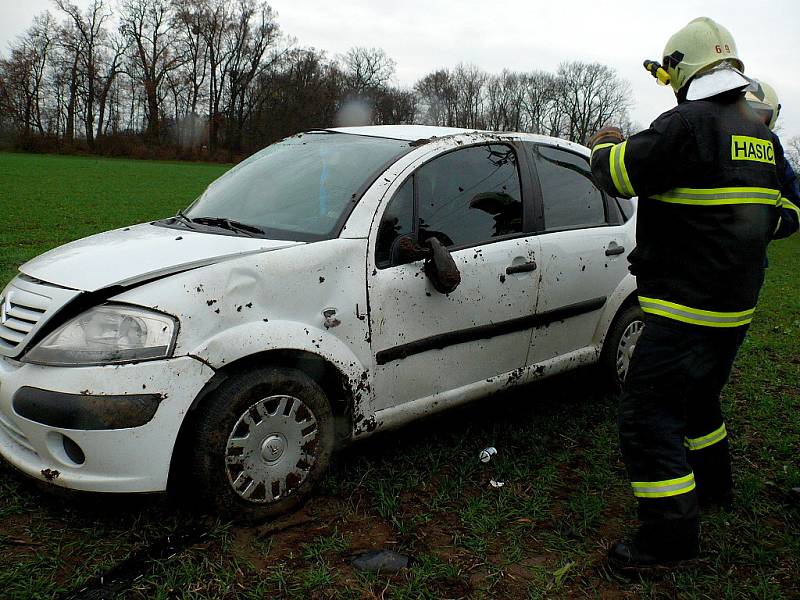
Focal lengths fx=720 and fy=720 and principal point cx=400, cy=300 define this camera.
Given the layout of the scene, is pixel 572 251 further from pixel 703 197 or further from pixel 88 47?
pixel 88 47

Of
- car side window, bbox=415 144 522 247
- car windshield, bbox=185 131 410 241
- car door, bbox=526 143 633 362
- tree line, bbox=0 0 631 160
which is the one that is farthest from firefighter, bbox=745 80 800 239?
tree line, bbox=0 0 631 160

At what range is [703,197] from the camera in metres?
2.62

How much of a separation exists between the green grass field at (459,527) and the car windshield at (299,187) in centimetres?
121

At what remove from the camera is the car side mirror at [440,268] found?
3.20 m

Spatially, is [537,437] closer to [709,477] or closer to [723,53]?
[709,477]

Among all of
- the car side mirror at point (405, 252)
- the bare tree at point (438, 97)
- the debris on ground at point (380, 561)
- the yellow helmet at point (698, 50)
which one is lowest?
the debris on ground at point (380, 561)

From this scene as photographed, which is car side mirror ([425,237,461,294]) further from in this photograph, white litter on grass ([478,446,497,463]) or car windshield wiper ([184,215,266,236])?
white litter on grass ([478,446,497,463])

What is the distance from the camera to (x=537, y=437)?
4.04m

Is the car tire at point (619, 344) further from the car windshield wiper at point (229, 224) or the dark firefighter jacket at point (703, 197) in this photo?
the car windshield wiper at point (229, 224)

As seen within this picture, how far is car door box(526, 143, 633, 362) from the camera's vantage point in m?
3.89

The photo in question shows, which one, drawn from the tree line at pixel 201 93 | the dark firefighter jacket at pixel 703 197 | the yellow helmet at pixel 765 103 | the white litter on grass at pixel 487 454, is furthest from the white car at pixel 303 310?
the tree line at pixel 201 93

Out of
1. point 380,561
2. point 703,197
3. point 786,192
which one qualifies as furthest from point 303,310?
point 786,192

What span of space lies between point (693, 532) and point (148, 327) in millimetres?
2187

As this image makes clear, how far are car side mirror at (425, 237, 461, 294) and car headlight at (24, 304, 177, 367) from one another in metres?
1.17
